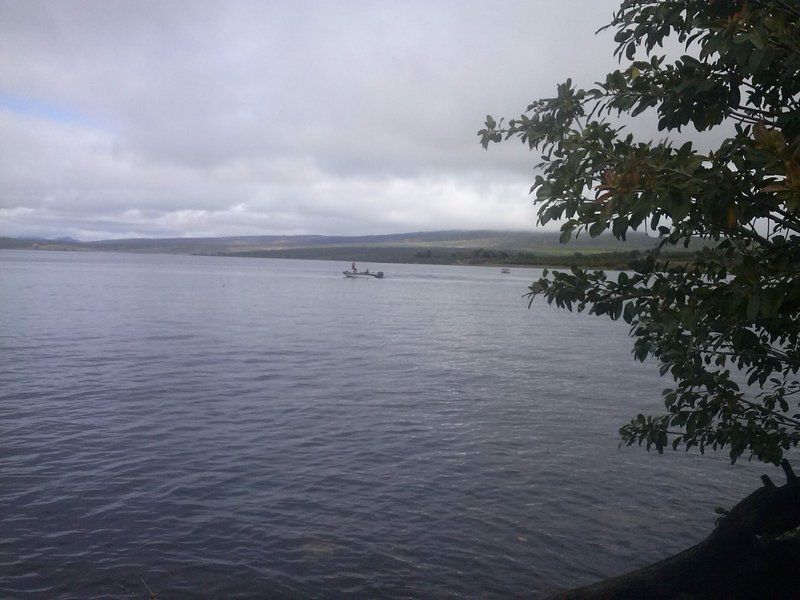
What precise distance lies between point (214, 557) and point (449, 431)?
33.1ft

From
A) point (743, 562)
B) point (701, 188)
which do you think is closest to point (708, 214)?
point (701, 188)

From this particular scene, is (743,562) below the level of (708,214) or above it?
below

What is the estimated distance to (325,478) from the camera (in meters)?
15.7

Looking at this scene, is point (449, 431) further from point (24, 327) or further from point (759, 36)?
point (24, 327)

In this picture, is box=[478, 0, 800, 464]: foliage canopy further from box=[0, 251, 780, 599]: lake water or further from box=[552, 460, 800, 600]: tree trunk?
box=[0, 251, 780, 599]: lake water

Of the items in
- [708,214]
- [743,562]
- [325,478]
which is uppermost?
[708,214]

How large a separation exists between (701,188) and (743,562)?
415 cm

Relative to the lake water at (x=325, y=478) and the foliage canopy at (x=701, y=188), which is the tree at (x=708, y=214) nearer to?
the foliage canopy at (x=701, y=188)

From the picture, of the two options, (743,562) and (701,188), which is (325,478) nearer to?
(743,562)

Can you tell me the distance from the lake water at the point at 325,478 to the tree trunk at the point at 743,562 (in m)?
3.85

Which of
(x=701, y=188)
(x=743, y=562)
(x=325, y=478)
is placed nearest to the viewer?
(x=701, y=188)

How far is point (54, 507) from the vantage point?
43.6 feet

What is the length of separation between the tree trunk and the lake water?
12.6 feet

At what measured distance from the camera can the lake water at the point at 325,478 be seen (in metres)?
11.3
